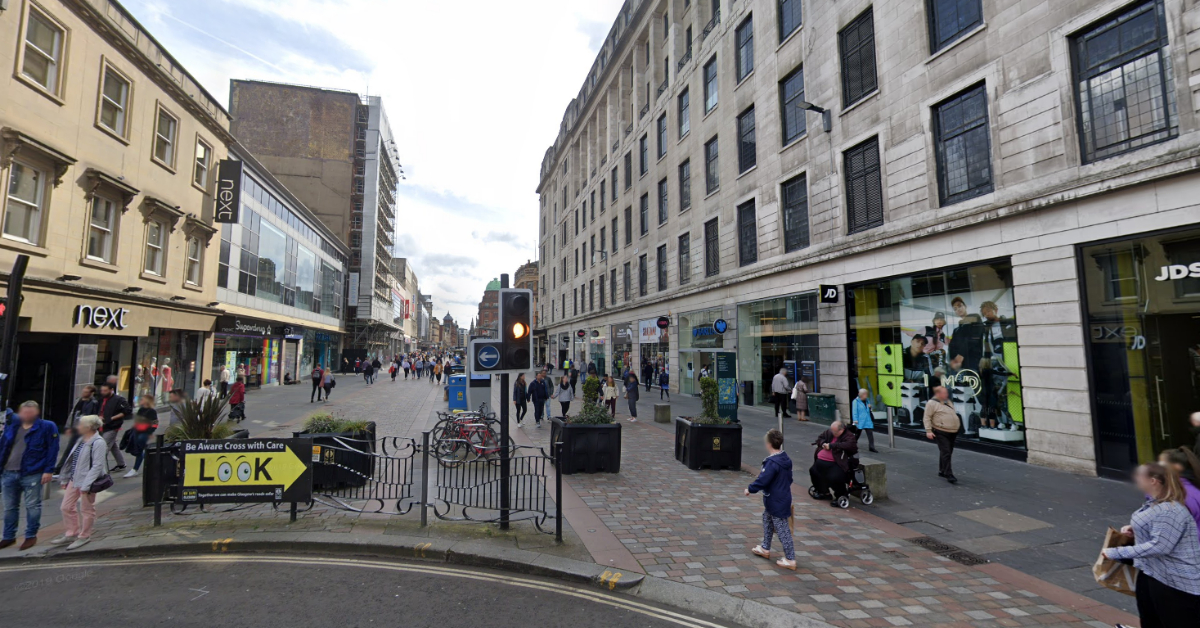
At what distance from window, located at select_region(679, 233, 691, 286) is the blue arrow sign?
1981cm

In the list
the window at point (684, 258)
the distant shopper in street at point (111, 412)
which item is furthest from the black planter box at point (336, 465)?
the window at point (684, 258)

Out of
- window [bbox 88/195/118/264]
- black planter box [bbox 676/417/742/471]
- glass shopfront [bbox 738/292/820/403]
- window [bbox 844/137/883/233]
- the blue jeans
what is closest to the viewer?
the blue jeans

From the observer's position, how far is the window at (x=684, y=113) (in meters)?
26.3

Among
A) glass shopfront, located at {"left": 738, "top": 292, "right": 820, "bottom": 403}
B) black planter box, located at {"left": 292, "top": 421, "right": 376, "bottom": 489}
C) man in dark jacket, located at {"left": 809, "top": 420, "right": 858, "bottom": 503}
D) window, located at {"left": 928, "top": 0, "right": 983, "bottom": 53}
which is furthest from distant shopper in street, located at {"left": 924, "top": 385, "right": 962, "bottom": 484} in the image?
black planter box, located at {"left": 292, "top": 421, "right": 376, "bottom": 489}

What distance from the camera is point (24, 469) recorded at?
6195 mm

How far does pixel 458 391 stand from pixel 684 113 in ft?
61.1

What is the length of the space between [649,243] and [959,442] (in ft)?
66.9

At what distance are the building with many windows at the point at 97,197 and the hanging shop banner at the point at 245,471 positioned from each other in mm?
6785

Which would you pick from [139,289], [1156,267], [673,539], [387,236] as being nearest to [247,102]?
[387,236]

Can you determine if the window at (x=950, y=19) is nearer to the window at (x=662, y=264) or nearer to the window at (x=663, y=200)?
the window at (x=663, y=200)

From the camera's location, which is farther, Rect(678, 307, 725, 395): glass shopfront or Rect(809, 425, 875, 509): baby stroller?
Rect(678, 307, 725, 395): glass shopfront

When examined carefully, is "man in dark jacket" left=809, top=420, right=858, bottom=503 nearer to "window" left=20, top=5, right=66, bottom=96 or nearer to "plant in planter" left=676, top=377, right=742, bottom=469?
"plant in planter" left=676, top=377, right=742, bottom=469

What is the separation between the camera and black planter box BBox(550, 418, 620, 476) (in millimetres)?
9969

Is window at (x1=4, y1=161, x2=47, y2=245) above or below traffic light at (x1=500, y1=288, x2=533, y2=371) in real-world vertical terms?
above
